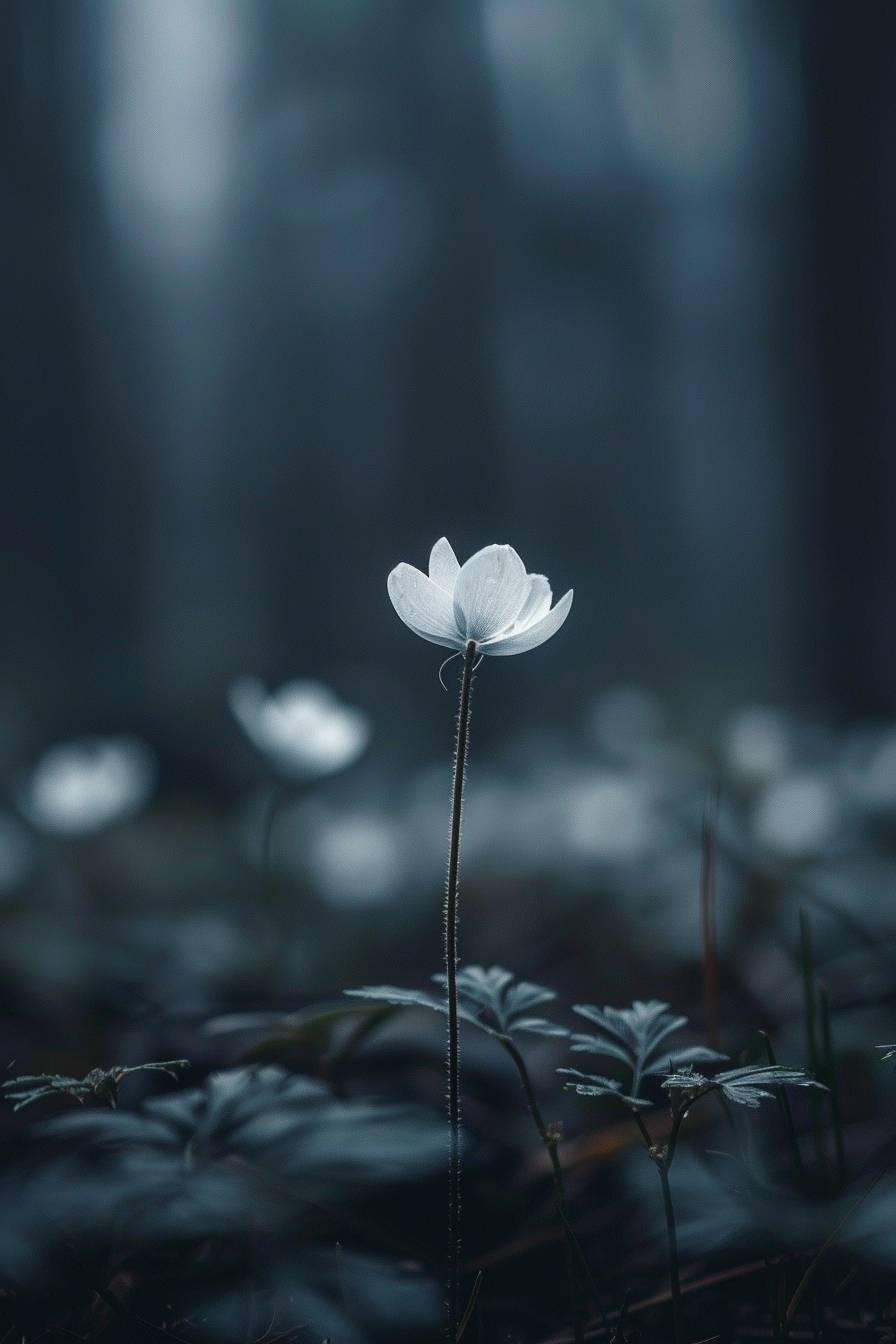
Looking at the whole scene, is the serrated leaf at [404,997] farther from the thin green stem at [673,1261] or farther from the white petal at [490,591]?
the white petal at [490,591]

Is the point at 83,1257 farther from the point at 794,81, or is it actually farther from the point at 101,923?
the point at 794,81

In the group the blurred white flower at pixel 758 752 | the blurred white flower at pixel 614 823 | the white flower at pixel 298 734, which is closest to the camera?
the white flower at pixel 298 734

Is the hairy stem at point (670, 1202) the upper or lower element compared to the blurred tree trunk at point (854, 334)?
lower

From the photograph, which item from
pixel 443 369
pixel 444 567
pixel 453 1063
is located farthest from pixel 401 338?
pixel 453 1063

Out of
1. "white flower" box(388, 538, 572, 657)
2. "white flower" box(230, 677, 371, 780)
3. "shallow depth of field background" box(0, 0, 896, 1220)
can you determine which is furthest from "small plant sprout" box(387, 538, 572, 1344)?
"shallow depth of field background" box(0, 0, 896, 1220)

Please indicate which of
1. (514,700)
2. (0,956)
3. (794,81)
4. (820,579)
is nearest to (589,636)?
(514,700)

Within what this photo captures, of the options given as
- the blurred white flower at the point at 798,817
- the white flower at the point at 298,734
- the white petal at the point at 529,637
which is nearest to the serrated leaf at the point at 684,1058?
the white petal at the point at 529,637
